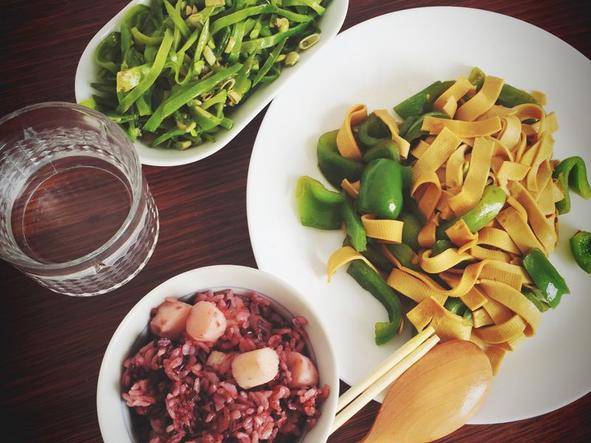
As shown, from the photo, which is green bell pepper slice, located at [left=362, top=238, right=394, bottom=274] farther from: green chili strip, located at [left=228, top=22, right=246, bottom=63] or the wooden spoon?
green chili strip, located at [left=228, top=22, right=246, bottom=63]

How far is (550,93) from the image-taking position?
157cm

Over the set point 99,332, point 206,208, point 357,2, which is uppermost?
point 357,2

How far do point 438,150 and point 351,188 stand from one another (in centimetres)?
24

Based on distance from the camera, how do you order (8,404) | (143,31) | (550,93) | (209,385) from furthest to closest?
1. (550,93)
2. (143,31)
3. (8,404)
4. (209,385)

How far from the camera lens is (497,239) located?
144 cm

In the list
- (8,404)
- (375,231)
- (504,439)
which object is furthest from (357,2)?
(8,404)

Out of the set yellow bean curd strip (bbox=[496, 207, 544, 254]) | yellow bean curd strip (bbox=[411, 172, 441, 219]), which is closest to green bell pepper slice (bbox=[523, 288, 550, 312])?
yellow bean curd strip (bbox=[496, 207, 544, 254])

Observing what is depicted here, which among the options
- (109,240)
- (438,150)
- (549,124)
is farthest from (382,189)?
(109,240)

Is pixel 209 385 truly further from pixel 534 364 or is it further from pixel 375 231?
pixel 534 364

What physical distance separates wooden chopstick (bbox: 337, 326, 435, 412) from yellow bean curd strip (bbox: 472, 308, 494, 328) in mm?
139

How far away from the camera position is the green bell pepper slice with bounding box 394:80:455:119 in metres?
1.51

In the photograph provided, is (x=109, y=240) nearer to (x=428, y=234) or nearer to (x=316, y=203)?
(x=316, y=203)

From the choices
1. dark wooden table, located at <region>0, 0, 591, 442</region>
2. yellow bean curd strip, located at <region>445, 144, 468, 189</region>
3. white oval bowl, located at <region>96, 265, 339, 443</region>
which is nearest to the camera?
white oval bowl, located at <region>96, 265, 339, 443</region>

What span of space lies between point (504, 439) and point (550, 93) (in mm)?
921
